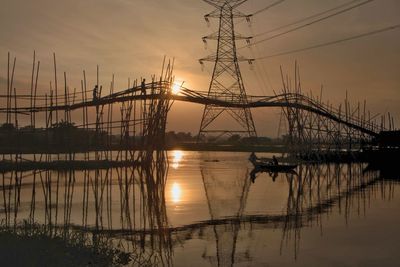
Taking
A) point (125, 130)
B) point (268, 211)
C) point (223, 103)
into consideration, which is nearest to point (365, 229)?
point (268, 211)

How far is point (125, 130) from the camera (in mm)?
24188

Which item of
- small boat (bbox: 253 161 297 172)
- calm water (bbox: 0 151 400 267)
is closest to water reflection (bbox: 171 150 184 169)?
small boat (bbox: 253 161 297 172)

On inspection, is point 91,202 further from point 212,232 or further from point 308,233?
point 308,233

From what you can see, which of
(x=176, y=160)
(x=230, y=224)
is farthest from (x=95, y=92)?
(x=176, y=160)

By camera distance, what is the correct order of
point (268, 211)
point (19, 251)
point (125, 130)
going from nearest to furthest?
point (19, 251) → point (268, 211) → point (125, 130)

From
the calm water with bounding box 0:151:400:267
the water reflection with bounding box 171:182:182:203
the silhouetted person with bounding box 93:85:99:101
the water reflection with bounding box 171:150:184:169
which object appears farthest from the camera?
the water reflection with bounding box 171:150:184:169

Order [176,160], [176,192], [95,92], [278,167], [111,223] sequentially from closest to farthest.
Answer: [111,223]
[176,192]
[95,92]
[278,167]
[176,160]

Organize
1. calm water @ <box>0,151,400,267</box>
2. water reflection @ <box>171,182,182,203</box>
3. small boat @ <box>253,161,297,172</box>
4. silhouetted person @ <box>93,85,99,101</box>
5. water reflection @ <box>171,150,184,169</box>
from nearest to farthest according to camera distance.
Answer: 1. calm water @ <box>0,151,400,267</box>
2. water reflection @ <box>171,182,182,203</box>
3. silhouetted person @ <box>93,85,99,101</box>
4. small boat @ <box>253,161,297,172</box>
5. water reflection @ <box>171,150,184,169</box>

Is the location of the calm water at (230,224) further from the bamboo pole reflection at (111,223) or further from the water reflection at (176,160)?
the water reflection at (176,160)

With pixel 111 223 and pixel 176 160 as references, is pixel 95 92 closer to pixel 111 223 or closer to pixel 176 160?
pixel 111 223

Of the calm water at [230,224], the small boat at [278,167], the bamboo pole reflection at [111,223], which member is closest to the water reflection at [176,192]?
the calm water at [230,224]

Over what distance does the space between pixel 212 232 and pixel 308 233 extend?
2.96 metres

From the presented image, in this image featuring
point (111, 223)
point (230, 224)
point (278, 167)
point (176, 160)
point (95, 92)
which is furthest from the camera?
point (176, 160)

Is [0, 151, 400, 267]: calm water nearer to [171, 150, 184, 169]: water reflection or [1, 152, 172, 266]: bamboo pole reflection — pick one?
[1, 152, 172, 266]: bamboo pole reflection
